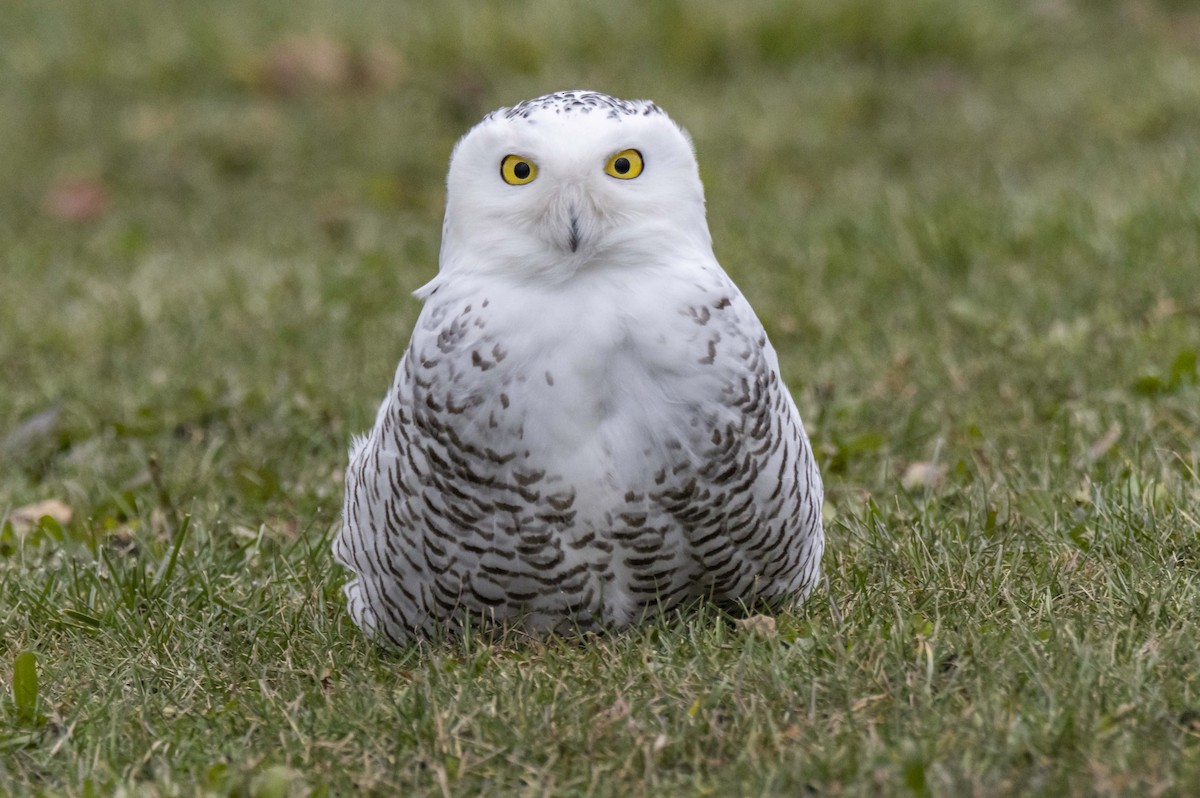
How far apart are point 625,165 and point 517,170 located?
187 mm

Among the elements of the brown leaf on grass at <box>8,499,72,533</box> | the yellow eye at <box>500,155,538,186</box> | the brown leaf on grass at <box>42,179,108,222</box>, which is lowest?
the brown leaf on grass at <box>8,499,72,533</box>

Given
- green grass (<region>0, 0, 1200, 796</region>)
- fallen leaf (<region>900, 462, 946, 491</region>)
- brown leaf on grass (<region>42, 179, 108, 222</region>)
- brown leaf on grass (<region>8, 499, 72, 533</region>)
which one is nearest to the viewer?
green grass (<region>0, 0, 1200, 796</region>)

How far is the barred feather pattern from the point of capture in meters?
2.78

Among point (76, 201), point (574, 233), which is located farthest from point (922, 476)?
point (76, 201)

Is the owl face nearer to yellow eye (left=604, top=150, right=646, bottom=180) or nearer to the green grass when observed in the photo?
yellow eye (left=604, top=150, right=646, bottom=180)

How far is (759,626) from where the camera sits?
2.93 m

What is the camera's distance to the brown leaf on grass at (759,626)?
2902 millimetres

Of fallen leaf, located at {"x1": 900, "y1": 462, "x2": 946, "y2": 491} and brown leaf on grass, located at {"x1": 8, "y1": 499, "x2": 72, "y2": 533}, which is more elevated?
fallen leaf, located at {"x1": 900, "y1": 462, "x2": 946, "y2": 491}

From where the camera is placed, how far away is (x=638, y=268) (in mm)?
2840

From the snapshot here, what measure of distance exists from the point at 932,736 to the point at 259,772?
1060 millimetres

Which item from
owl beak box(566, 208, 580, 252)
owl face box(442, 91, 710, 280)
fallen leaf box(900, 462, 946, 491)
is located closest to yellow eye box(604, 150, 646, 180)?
owl face box(442, 91, 710, 280)

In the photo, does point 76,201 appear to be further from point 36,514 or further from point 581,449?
point 581,449

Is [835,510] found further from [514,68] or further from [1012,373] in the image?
[514,68]

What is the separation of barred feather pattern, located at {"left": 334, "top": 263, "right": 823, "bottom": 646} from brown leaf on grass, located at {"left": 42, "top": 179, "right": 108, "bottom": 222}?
5.72 m
